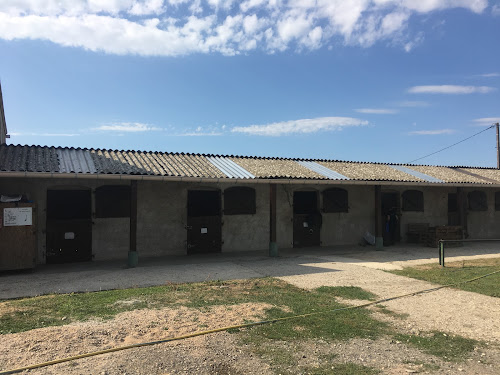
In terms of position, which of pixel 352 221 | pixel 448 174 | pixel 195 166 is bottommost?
pixel 352 221

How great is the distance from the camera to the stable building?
8922 mm

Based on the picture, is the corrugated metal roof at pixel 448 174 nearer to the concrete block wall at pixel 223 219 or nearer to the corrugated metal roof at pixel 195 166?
the corrugated metal roof at pixel 195 166

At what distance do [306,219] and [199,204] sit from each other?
3993 mm

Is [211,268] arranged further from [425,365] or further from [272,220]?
[425,365]

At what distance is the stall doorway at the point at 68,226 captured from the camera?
9547 millimetres

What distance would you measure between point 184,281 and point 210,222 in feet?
13.2

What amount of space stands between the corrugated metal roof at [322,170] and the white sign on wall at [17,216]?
824 cm

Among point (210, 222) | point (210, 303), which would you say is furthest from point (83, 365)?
point (210, 222)

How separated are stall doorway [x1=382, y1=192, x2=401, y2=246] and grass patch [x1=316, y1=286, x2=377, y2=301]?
25.4 ft

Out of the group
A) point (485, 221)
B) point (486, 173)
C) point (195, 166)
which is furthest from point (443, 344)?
point (486, 173)

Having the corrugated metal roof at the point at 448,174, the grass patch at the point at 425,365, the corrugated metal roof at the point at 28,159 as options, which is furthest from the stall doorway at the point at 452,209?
the corrugated metal roof at the point at 28,159

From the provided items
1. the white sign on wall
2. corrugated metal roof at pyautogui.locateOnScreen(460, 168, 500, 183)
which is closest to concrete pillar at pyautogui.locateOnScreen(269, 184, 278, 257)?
the white sign on wall

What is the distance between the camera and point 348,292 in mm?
6711

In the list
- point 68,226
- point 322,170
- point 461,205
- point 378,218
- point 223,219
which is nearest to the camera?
point 68,226
